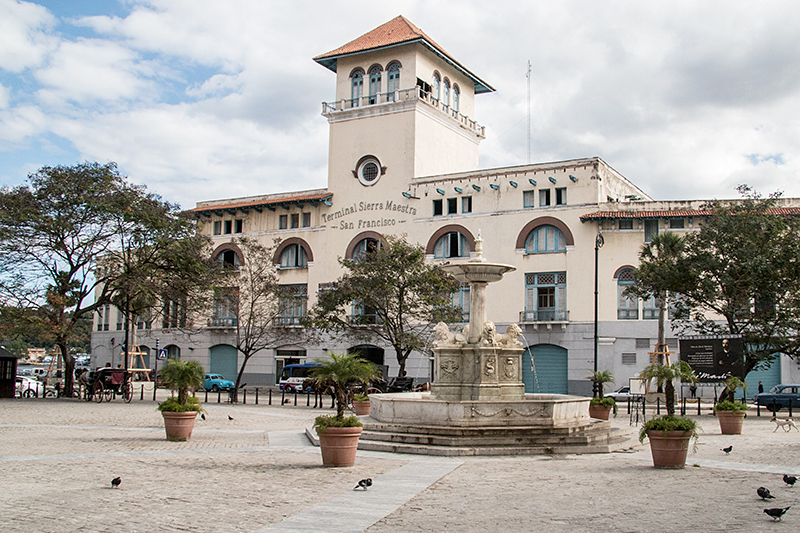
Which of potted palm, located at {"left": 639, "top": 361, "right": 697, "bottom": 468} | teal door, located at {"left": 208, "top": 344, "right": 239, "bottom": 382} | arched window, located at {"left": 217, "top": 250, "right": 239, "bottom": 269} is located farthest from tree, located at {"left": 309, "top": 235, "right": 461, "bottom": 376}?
potted palm, located at {"left": 639, "top": 361, "right": 697, "bottom": 468}

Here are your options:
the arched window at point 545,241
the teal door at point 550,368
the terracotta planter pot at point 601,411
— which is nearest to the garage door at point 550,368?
the teal door at point 550,368

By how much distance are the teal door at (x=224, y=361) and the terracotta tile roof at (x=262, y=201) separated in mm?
9412

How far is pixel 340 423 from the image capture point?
12.5 meters

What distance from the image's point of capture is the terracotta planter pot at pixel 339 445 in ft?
40.8

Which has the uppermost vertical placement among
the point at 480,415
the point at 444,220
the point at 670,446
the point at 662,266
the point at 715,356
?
the point at 444,220

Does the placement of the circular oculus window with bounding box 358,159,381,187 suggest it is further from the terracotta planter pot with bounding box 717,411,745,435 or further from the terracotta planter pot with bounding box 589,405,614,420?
the terracotta planter pot with bounding box 717,411,745,435

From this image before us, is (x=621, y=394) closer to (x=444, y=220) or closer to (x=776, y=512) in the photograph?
(x=444, y=220)

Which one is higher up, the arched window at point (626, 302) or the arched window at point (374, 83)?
the arched window at point (374, 83)

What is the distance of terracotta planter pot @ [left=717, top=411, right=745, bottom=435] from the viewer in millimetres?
19645

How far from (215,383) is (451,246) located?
1713 centimetres

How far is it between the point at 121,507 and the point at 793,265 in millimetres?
25474

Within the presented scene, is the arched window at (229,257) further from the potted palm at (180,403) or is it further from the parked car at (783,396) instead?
the potted palm at (180,403)

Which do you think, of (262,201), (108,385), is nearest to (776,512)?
(108,385)

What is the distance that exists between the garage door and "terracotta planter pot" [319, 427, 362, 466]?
30310 millimetres
